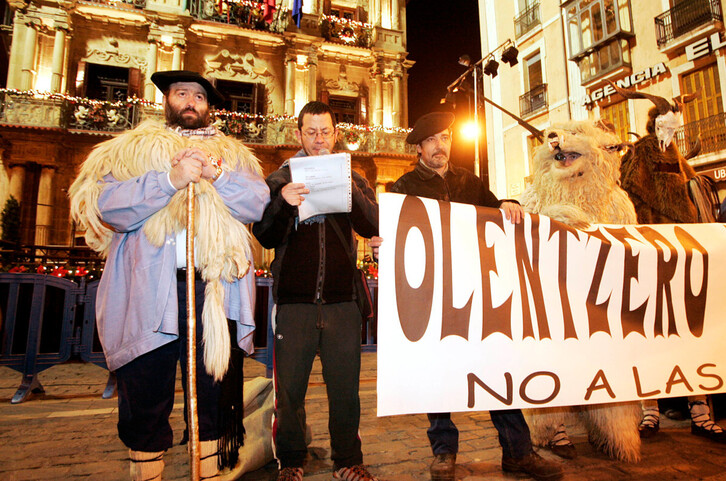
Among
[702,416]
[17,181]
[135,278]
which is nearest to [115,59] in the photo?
[17,181]

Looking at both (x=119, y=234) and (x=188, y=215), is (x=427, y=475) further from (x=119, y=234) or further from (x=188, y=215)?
(x=119, y=234)

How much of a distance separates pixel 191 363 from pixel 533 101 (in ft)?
58.7

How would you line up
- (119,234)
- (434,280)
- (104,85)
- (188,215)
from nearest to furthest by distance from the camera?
(188,215), (119,234), (434,280), (104,85)

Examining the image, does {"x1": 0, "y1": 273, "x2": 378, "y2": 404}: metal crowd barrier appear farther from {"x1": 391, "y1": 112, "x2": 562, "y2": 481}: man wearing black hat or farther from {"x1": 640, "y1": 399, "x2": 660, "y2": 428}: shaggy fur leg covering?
{"x1": 640, "y1": 399, "x2": 660, "y2": 428}: shaggy fur leg covering

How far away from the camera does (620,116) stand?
43.9 ft

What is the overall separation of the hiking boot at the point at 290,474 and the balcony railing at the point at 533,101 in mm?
16996

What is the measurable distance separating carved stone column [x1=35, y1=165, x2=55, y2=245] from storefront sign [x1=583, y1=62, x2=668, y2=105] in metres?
17.9

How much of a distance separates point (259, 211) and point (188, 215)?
1.26ft

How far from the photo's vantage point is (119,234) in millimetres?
1963

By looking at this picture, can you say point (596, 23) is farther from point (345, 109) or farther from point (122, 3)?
point (122, 3)

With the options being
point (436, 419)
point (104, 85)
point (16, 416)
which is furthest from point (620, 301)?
point (104, 85)

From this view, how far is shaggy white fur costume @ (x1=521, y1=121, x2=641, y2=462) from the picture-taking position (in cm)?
239

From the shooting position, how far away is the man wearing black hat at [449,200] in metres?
2.22

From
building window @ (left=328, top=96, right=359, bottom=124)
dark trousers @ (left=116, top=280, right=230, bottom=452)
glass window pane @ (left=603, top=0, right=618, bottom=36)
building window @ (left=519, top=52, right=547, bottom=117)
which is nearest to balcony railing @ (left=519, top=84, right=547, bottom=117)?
building window @ (left=519, top=52, right=547, bottom=117)
